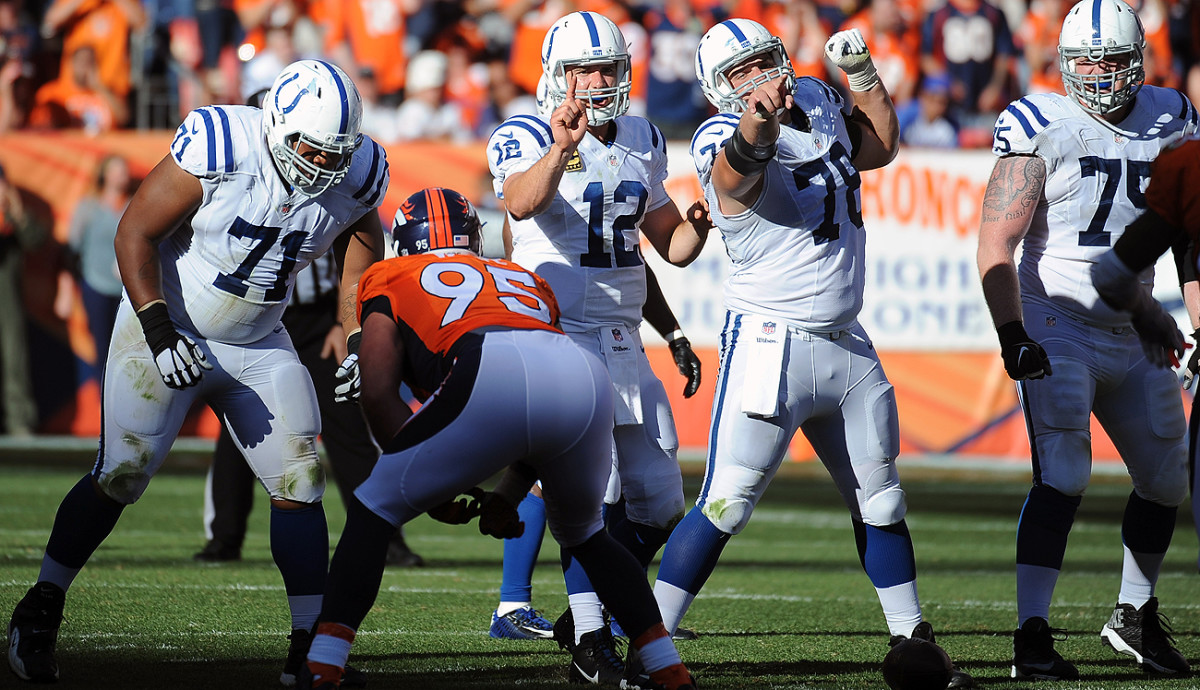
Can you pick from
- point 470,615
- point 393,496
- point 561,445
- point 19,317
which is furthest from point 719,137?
point 19,317

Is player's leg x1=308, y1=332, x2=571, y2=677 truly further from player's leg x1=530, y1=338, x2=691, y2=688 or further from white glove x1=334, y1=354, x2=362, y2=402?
white glove x1=334, y1=354, x2=362, y2=402

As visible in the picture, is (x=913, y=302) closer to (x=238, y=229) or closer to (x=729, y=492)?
(x=729, y=492)

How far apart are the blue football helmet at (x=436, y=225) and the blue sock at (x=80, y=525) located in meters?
1.12

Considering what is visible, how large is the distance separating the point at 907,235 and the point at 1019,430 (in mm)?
1774

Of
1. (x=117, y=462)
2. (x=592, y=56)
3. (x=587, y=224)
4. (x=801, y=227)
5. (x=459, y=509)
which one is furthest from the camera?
(x=587, y=224)

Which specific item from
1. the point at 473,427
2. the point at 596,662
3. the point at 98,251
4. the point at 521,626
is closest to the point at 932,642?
the point at 596,662

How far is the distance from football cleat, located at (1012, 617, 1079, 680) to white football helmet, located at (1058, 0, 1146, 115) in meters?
1.57

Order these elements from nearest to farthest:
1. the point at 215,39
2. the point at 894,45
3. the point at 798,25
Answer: the point at 894,45, the point at 798,25, the point at 215,39

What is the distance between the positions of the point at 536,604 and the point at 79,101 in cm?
904

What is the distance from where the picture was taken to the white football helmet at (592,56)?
4.60 m

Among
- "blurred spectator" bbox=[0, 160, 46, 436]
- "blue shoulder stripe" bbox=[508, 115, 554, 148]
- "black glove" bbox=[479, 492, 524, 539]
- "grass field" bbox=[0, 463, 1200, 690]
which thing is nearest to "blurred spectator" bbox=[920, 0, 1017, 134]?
"grass field" bbox=[0, 463, 1200, 690]

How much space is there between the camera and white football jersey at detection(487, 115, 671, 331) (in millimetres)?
4688

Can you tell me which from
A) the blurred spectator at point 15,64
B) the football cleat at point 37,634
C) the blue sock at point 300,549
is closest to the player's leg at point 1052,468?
the blue sock at point 300,549

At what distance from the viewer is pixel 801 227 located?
4.31 meters
